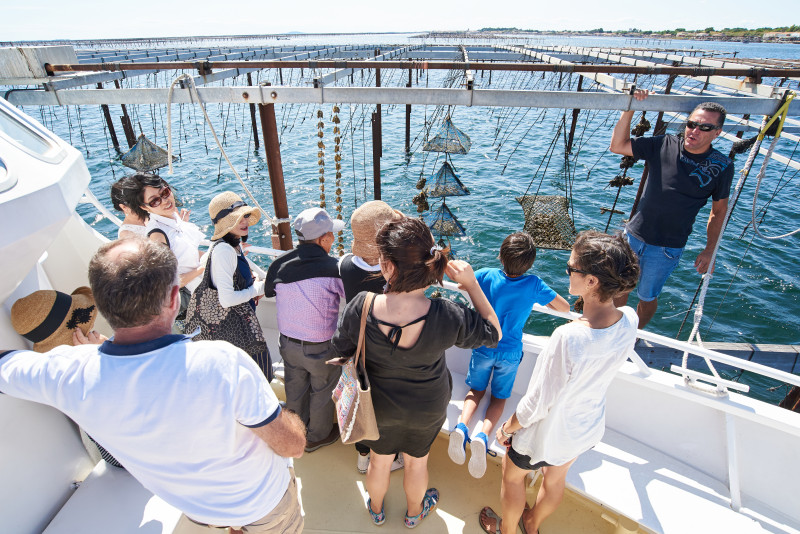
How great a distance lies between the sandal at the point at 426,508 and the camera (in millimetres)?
2336

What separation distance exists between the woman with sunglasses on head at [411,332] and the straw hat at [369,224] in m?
0.34

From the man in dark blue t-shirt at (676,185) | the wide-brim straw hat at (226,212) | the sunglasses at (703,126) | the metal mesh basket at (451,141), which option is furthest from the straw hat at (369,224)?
the metal mesh basket at (451,141)

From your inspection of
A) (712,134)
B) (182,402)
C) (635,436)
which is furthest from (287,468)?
(712,134)

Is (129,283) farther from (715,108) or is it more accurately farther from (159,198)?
(715,108)

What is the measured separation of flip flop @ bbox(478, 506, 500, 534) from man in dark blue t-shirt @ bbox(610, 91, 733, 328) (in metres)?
1.91

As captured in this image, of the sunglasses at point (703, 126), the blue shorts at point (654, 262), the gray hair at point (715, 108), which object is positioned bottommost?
the blue shorts at point (654, 262)

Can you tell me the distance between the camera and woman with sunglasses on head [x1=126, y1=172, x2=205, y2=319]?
246cm

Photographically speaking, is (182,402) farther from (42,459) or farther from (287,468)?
(42,459)

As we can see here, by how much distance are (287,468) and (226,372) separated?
28.0 inches

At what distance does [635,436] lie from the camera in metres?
2.66

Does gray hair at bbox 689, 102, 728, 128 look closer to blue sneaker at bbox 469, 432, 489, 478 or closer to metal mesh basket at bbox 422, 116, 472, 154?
blue sneaker at bbox 469, 432, 489, 478

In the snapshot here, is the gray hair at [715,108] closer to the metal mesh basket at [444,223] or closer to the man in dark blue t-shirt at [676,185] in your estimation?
the man in dark blue t-shirt at [676,185]

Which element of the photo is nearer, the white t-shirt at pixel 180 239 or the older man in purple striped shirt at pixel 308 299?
the older man in purple striped shirt at pixel 308 299

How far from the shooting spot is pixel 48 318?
1686 mm
